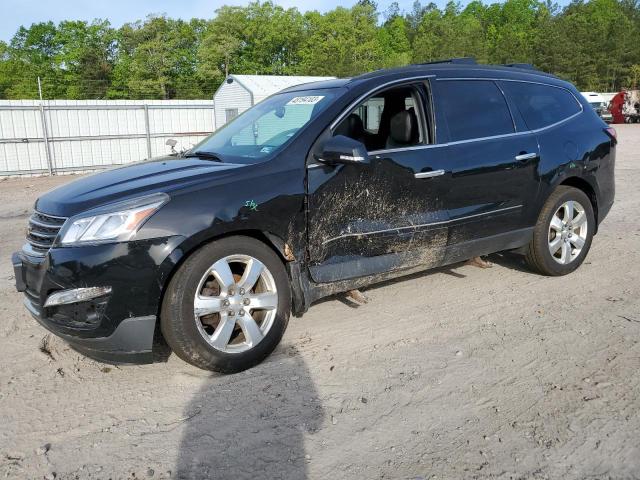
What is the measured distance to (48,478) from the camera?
249 cm

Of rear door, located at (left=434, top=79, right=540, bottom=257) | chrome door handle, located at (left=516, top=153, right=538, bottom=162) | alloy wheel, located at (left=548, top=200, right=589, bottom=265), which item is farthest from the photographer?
alloy wheel, located at (left=548, top=200, right=589, bottom=265)

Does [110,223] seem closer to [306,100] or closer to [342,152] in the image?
[342,152]

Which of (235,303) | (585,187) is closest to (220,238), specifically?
(235,303)

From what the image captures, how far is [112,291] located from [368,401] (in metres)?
1.54

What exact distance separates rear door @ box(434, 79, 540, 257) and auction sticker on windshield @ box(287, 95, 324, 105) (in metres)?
0.94

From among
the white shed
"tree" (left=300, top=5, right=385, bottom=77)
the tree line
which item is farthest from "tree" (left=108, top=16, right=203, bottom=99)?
the white shed

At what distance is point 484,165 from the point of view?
175 inches

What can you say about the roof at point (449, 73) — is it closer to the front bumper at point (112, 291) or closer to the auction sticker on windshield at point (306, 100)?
the auction sticker on windshield at point (306, 100)

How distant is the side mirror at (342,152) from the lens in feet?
11.7

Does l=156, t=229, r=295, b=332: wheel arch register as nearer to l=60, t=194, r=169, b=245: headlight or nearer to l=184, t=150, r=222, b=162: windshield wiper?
l=60, t=194, r=169, b=245: headlight

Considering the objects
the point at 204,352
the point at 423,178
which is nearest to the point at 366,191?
the point at 423,178

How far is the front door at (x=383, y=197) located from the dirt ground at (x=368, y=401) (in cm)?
54

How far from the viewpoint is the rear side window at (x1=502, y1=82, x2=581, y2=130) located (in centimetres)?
489

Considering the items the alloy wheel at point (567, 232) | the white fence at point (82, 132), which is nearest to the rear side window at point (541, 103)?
the alloy wheel at point (567, 232)
